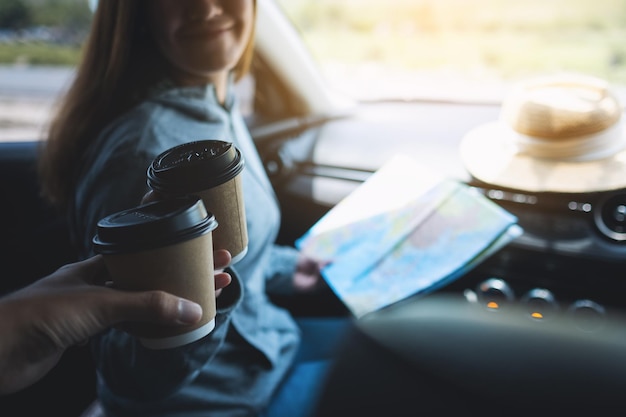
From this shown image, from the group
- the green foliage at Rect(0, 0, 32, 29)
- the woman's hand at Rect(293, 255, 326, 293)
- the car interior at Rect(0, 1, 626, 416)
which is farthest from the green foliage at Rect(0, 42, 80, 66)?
the woman's hand at Rect(293, 255, 326, 293)

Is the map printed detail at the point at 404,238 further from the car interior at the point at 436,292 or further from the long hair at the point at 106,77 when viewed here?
the long hair at the point at 106,77

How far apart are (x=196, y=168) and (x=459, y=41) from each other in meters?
1.54

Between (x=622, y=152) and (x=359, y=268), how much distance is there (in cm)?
77

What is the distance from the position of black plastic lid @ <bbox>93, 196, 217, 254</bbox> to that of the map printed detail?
2.62 ft

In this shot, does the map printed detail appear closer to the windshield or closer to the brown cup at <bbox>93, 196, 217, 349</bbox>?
the windshield

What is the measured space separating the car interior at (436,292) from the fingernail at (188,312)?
0.25 meters

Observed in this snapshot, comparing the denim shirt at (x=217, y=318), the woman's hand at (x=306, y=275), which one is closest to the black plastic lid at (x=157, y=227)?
the denim shirt at (x=217, y=318)

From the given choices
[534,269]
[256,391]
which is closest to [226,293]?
[256,391]

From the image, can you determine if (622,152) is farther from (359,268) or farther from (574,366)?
(359,268)

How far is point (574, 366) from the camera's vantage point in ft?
4.83

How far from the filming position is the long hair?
121cm

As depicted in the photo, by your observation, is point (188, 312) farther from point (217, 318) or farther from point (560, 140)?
point (560, 140)

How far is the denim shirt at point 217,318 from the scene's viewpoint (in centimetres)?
102

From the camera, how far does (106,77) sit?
4.05 feet
